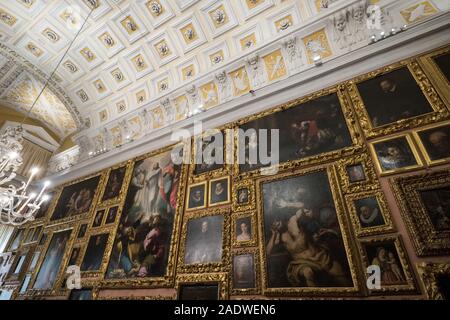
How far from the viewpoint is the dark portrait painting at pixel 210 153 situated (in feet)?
20.7

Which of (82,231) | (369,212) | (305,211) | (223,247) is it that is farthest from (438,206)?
(82,231)

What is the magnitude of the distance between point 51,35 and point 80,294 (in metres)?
8.25

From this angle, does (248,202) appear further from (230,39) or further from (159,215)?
(230,39)

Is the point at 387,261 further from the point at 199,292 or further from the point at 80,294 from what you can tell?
the point at 80,294

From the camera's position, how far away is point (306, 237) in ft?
13.8

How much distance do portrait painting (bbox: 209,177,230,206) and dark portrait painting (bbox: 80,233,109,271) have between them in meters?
3.39

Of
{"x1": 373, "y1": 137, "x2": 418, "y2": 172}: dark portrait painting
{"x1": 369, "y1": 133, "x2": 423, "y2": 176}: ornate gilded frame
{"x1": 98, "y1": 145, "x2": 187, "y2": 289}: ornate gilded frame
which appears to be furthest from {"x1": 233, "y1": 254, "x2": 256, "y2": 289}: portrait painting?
{"x1": 373, "y1": 137, "x2": 418, "y2": 172}: dark portrait painting

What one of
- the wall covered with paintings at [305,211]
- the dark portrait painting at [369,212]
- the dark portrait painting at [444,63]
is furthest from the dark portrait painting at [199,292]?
the dark portrait painting at [444,63]

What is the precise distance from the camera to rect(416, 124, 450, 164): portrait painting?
3774 mm

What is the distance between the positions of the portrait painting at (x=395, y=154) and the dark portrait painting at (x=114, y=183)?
6852 mm

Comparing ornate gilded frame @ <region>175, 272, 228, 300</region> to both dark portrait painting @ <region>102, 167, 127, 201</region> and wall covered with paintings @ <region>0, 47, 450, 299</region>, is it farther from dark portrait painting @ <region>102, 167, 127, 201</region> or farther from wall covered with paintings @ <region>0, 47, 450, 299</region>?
dark portrait painting @ <region>102, 167, 127, 201</region>

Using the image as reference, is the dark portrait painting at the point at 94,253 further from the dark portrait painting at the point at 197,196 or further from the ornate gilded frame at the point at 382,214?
the ornate gilded frame at the point at 382,214
